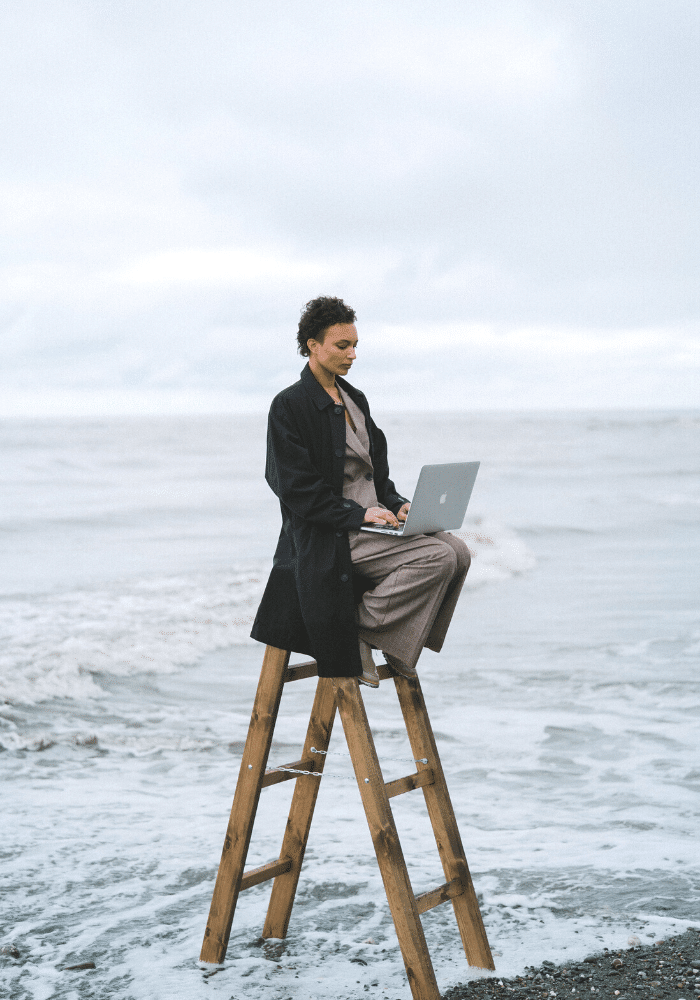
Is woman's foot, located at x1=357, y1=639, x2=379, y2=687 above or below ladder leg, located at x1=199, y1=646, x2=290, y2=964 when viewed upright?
above

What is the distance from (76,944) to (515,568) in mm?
12428

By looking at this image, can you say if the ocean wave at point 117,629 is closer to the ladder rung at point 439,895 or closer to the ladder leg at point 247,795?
the ladder leg at point 247,795

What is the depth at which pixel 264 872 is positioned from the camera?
3670mm

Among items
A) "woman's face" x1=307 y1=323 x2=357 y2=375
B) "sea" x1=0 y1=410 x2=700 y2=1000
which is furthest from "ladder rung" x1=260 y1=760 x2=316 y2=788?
"woman's face" x1=307 y1=323 x2=357 y2=375

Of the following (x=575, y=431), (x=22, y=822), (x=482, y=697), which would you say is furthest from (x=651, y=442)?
(x=22, y=822)

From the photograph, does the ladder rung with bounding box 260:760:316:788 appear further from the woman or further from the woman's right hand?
the woman's right hand

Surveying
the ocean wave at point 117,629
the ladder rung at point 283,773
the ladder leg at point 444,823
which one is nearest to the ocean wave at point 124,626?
the ocean wave at point 117,629

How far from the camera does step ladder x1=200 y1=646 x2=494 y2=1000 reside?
10.5 feet

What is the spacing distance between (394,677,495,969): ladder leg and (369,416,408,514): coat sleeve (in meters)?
0.62

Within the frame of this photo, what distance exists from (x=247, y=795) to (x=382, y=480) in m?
1.26

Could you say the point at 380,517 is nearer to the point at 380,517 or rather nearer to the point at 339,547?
the point at 380,517

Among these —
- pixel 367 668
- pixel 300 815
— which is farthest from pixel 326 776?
pixel 367 668

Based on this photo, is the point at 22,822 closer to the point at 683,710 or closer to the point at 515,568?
the point at 683,710

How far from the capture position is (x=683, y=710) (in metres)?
7.39
